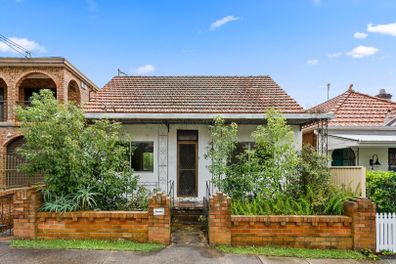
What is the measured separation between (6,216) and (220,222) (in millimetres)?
5982

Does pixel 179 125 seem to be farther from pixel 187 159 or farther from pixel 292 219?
pixel 292 219

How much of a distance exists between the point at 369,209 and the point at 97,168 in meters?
6.34

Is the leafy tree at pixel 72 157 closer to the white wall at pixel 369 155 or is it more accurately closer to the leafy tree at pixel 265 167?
the leafy tree at pixel 265 167

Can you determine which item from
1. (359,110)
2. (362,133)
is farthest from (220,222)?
(359,110)

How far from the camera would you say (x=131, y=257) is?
5781 millimetres

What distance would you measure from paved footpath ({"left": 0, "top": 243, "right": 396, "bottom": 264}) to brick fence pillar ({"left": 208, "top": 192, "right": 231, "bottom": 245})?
35 centimetres

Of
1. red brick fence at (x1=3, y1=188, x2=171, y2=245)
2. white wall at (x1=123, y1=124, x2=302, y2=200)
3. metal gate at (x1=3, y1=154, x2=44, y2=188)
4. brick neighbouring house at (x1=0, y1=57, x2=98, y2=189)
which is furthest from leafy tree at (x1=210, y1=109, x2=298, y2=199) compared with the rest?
brick neighbouring house at (x1=0, y1=57, x2=98, y2=189)

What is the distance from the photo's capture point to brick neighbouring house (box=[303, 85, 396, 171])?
1004 centimetres

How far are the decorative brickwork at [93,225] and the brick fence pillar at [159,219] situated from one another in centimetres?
17

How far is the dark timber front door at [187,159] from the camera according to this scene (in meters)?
10.4

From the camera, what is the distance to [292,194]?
7277 millimetres

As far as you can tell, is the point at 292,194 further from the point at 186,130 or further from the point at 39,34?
the point at 39,34

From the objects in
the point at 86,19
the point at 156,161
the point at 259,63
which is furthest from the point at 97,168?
the point at 259,63

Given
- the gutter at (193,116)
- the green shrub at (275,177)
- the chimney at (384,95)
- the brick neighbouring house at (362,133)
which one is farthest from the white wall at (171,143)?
the chimney at (384,95)
